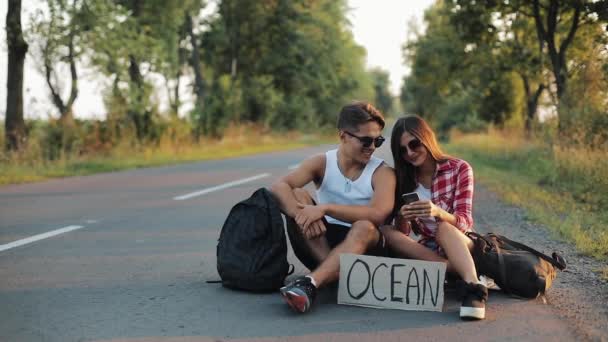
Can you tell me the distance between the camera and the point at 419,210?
4859 mm

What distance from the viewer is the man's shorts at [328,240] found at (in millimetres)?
5398

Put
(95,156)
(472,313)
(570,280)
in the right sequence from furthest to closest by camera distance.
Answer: (95,156) → (570,280) → (472,313)

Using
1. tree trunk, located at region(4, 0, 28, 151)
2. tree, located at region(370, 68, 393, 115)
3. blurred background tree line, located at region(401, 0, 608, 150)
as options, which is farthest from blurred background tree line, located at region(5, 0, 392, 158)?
tree, located at region(370, 68, 393, 115)

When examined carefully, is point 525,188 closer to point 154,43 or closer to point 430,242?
point 430,242

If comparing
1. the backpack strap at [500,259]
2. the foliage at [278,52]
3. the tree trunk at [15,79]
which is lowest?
the backpack strap at [500,259]

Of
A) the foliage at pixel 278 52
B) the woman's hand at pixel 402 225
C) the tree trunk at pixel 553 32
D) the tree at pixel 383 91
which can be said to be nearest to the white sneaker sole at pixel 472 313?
the woman's hand at pixel 402 225

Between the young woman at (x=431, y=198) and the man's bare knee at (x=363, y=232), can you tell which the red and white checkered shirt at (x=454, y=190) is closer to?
the young woman at (x=431, y=198)

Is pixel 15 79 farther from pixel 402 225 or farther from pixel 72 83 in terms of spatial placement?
pixel 402 225

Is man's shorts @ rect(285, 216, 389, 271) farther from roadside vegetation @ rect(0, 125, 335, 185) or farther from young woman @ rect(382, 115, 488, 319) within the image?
roadside vegetation @ rect(0, 125, 335, 185)

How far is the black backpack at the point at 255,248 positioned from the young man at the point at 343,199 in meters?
0.13

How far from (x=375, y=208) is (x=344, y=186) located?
341 millimetres

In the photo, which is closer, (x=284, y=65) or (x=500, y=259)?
(x=500, y=259)

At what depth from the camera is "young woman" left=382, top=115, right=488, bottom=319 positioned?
501 centimetres

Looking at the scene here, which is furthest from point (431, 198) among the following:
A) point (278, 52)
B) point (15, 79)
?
point (278, 52)
